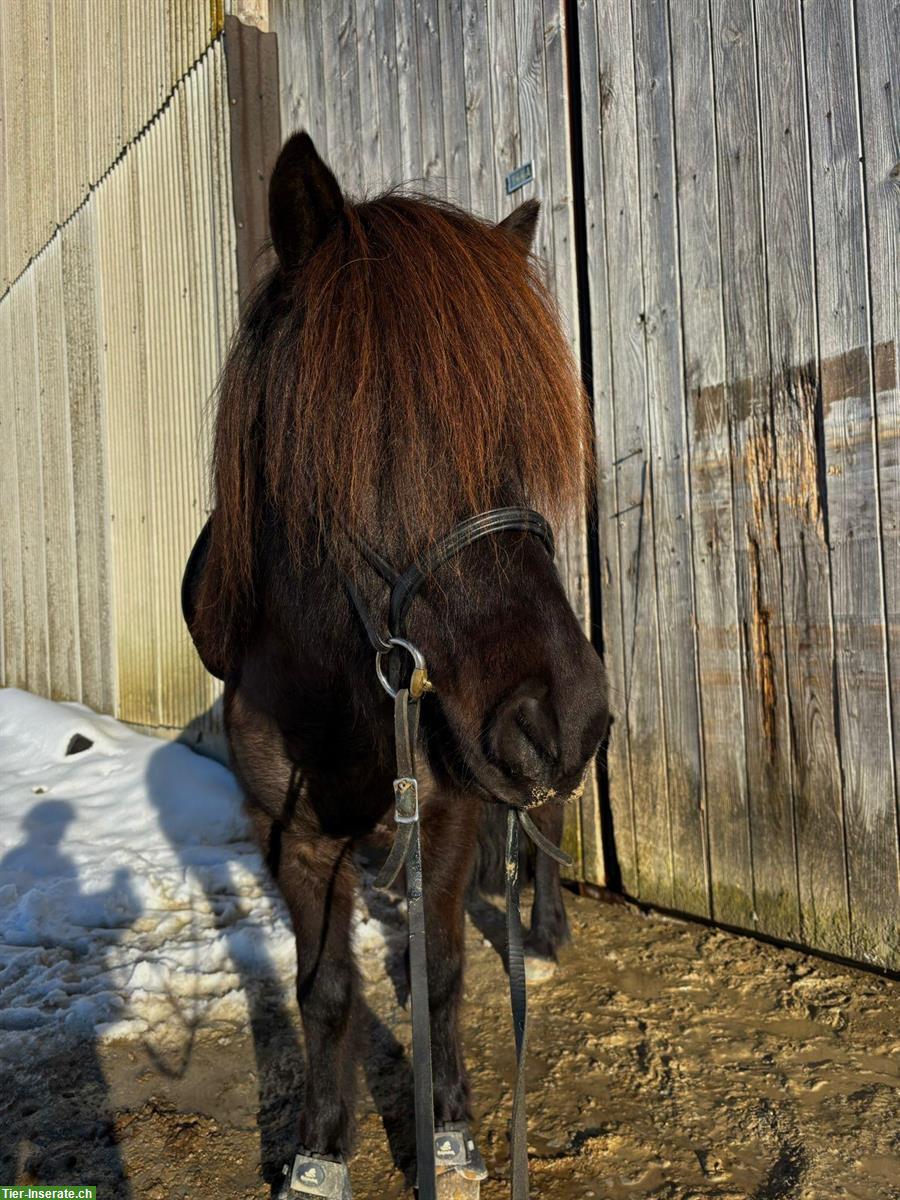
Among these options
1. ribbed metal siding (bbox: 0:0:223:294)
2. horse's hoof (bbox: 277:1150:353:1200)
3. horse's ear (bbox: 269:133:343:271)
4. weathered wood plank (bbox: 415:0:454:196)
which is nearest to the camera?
horse's ear (bbox: 269:133:343:271)

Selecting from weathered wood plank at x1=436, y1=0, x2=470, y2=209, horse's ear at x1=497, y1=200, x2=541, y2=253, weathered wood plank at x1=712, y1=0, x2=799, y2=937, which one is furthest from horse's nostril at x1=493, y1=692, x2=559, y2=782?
weathered wood plank at x1=436, y1=0, x2=470, y2=209

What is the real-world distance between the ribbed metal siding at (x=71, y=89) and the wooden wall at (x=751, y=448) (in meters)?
3.62

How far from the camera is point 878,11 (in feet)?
7.99

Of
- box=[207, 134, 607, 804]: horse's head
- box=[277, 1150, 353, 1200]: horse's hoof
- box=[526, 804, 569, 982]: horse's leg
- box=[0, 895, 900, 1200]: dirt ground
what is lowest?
box=[0, 895, 900, 1200]: dirt ground

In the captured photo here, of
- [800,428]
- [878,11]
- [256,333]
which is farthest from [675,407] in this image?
[256,333]

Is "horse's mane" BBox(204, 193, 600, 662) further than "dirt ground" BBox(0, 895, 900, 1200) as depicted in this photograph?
No

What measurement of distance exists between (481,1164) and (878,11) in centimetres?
333

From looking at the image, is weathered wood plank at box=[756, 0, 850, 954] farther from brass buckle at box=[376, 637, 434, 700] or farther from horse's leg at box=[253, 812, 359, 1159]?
brass buckle at box=[376, 637, 434, 700]

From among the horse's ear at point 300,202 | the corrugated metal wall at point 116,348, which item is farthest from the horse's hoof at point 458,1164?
the corrugated metal wall at point 116,348

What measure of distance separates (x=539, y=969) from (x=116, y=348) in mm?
5549

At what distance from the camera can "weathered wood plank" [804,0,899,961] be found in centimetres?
255

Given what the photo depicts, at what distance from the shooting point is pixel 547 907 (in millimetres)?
3193

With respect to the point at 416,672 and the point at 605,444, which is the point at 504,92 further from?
the point at 416,672

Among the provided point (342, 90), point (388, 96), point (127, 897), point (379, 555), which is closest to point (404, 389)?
point (379, 555)
